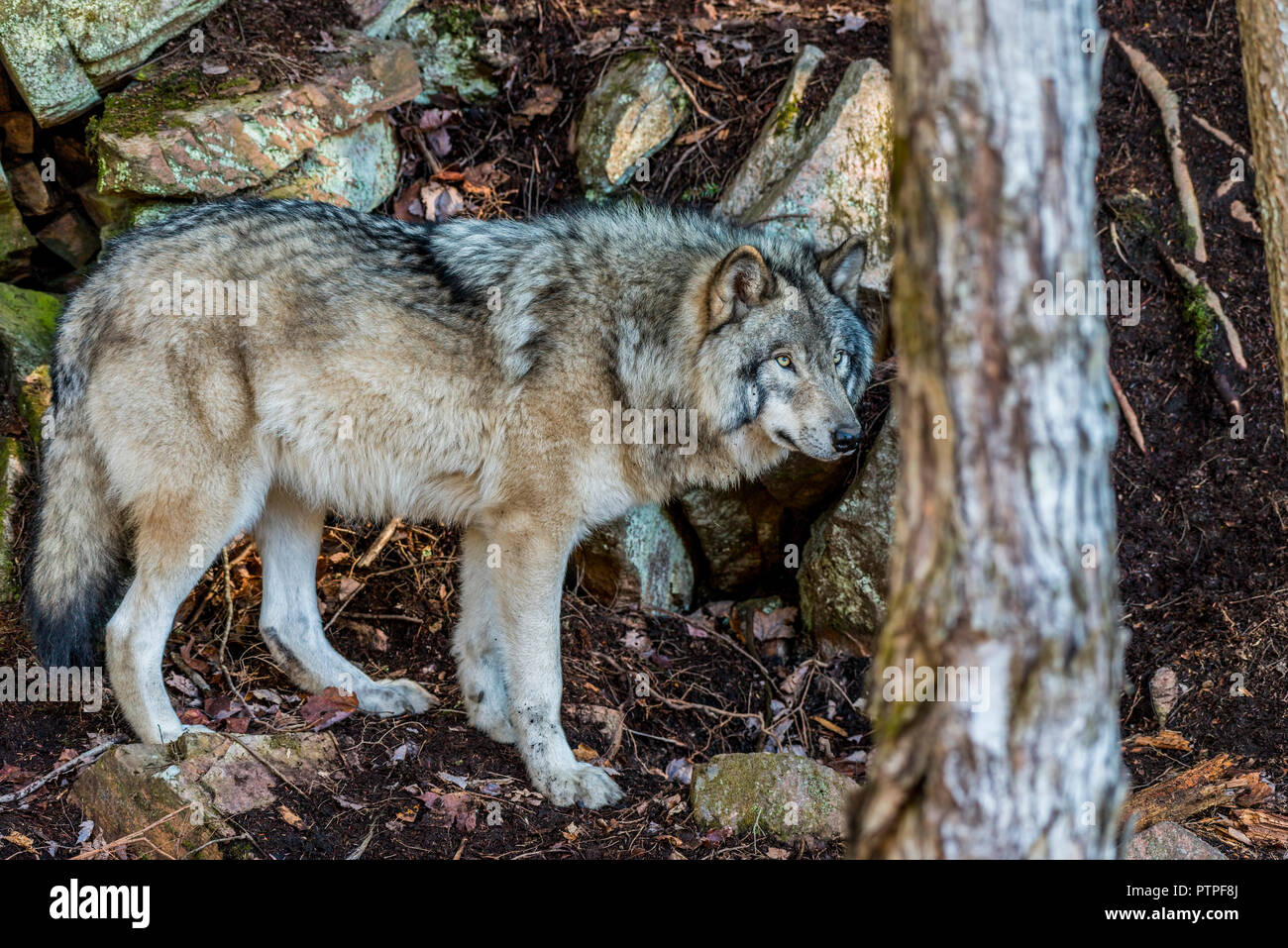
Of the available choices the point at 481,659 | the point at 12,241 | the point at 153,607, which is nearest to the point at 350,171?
the point at 12,241

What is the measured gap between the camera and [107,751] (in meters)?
4.41

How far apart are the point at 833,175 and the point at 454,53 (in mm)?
2896

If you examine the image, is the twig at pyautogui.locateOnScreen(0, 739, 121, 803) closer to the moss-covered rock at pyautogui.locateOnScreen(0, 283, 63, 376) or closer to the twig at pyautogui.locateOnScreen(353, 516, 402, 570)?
the twig at pyautogui.locateOnScreen(353, 516, 402, 570)

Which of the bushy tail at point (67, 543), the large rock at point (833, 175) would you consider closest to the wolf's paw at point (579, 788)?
the bushy tail at point (67, 543)

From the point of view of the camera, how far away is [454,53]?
24.9 feet

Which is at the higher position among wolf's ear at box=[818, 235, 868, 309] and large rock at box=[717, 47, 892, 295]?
large rock at box=[717, 47, 892, 295]

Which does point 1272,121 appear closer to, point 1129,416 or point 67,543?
point 1129,416

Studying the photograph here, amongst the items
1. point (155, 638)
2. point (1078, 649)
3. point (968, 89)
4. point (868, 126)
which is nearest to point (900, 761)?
point (1078, 649)

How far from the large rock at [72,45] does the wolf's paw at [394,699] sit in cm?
382

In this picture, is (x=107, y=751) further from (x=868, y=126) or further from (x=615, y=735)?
(x=868, y=126)

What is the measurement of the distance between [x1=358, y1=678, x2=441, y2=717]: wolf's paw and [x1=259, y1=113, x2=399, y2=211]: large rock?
114 inches

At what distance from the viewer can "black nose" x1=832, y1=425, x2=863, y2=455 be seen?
183 inches
